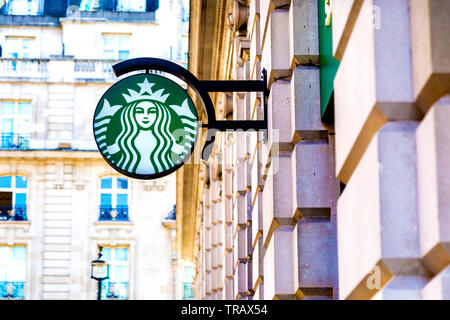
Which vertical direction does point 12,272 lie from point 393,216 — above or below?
above

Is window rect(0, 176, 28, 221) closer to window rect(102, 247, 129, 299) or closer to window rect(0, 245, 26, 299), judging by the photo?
window rect(0, 245, 26, 299)

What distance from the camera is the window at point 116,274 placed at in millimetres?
44125

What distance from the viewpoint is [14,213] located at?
45312 mm

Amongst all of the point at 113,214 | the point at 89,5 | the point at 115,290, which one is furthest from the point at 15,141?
the point at 115,290

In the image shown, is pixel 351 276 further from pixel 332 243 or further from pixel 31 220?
pixel 31 220

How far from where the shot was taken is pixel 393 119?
4.07 metres

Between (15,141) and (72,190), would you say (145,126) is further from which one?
(15,141)

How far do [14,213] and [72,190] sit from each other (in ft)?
9.07

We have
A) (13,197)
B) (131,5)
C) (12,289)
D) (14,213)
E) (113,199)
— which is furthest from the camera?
(131,5)

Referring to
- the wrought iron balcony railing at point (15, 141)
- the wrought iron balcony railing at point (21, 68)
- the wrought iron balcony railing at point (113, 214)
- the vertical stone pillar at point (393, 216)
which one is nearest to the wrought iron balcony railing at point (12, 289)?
the wrought iron balcony railing at point (113, 214)

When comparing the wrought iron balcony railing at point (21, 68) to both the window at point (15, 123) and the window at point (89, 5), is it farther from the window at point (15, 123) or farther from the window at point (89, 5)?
the window at point (89, 5)

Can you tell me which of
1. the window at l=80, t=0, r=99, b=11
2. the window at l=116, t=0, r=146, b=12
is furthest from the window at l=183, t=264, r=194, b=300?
the window at l=80, t=0, r=99, b=11

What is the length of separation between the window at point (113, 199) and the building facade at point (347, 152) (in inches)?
1324

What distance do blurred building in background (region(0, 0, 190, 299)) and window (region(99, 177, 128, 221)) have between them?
0.05 m
